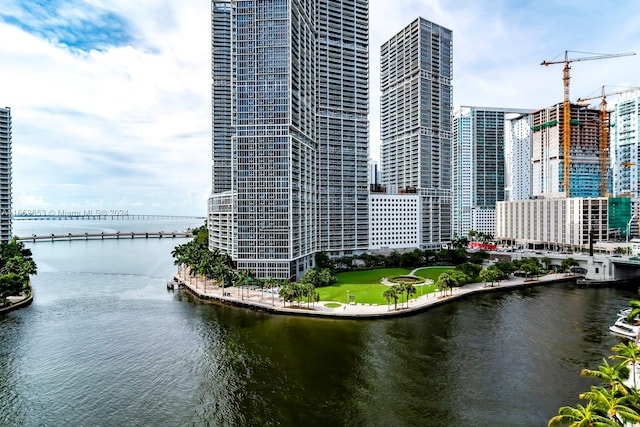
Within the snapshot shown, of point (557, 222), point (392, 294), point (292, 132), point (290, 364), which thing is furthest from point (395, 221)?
point (290, 364)

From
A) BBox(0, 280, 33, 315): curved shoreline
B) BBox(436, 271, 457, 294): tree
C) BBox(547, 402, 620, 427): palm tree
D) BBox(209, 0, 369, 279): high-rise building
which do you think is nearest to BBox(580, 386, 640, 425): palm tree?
BBox(547, 402, 620, 427): palm tree

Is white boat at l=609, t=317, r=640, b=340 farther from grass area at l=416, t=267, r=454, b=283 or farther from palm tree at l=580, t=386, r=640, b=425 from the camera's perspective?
grass area at l=416, t=267, r=454, b=283

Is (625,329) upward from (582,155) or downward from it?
downward

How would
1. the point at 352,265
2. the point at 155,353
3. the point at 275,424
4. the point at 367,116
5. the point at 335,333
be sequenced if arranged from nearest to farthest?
the point at 275,424, the point at 155,353, the point at 335,333, the point at 352,265, the point at 367,116

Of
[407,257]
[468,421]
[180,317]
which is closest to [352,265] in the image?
[407,257]

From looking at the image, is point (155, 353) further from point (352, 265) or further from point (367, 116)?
point (367, 116)

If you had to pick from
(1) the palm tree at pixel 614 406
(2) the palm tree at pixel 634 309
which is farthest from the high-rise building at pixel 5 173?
(2) the palm tree at pixel 634 309

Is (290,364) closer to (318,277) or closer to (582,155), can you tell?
(318,277)

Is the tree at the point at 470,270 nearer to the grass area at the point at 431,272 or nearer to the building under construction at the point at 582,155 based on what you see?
the grass area at the point at 431,272
